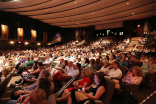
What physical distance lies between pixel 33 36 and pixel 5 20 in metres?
4.13

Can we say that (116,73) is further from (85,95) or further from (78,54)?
(78,54)

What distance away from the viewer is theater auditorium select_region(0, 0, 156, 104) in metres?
2.11

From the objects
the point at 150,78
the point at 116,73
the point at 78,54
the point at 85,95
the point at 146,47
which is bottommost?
the point at 150,78

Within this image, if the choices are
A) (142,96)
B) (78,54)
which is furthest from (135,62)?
(78,54)

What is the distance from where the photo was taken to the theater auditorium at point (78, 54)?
2.11 metres

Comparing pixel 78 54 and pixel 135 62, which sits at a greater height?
pixel 78 54

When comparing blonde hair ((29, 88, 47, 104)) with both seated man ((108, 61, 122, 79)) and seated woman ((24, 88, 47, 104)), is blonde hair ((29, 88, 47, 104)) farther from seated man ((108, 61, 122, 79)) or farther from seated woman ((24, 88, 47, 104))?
seated man ((108, 61, 122, 79))

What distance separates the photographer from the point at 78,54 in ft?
31.9

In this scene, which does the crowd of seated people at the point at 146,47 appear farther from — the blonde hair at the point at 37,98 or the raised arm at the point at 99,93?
the blonde hair at the point at 37,98

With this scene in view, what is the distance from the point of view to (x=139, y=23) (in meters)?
15.3

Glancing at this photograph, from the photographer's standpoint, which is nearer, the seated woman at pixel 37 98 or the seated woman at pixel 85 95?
the seated woman at pixel 37 98

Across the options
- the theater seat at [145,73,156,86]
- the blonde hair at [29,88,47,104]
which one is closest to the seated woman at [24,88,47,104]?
the blonde hair at [29,88,47,104]

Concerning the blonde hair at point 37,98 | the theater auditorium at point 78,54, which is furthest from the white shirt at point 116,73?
the blonde hair at point 37,98

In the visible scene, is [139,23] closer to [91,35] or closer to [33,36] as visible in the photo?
[91,35]
